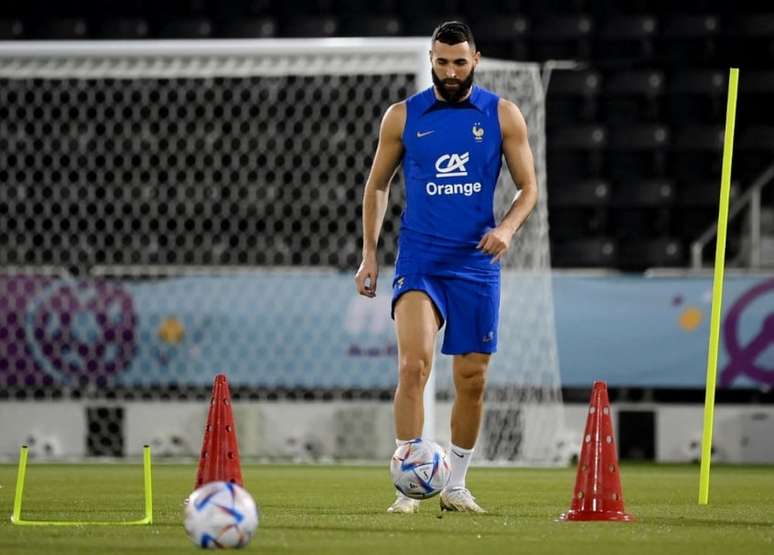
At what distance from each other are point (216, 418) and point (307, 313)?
5700mm

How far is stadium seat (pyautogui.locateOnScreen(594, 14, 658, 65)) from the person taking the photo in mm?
14359

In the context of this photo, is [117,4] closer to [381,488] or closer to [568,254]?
[568,254]

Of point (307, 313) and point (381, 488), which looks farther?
point (307, 313)

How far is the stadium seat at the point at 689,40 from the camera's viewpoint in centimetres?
1438

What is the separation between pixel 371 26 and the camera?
14492 mm

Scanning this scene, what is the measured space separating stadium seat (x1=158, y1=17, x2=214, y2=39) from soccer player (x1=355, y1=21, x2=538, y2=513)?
8.84 m

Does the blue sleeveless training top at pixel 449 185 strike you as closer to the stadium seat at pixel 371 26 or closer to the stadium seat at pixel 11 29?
the stadium seat at pixel 371 26

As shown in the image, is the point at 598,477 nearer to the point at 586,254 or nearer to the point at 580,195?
the point at 586,254

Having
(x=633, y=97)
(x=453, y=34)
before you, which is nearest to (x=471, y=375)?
(x=453, y=34)

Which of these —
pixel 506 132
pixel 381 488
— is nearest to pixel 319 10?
pixel 381 488

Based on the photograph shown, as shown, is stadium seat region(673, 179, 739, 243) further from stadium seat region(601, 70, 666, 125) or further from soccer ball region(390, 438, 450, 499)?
soccer ball region(390, 438, 450, 499)

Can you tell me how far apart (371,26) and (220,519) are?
10877mm

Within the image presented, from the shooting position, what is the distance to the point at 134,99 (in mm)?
13297

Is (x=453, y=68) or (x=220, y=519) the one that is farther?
(x=453, y=68)
